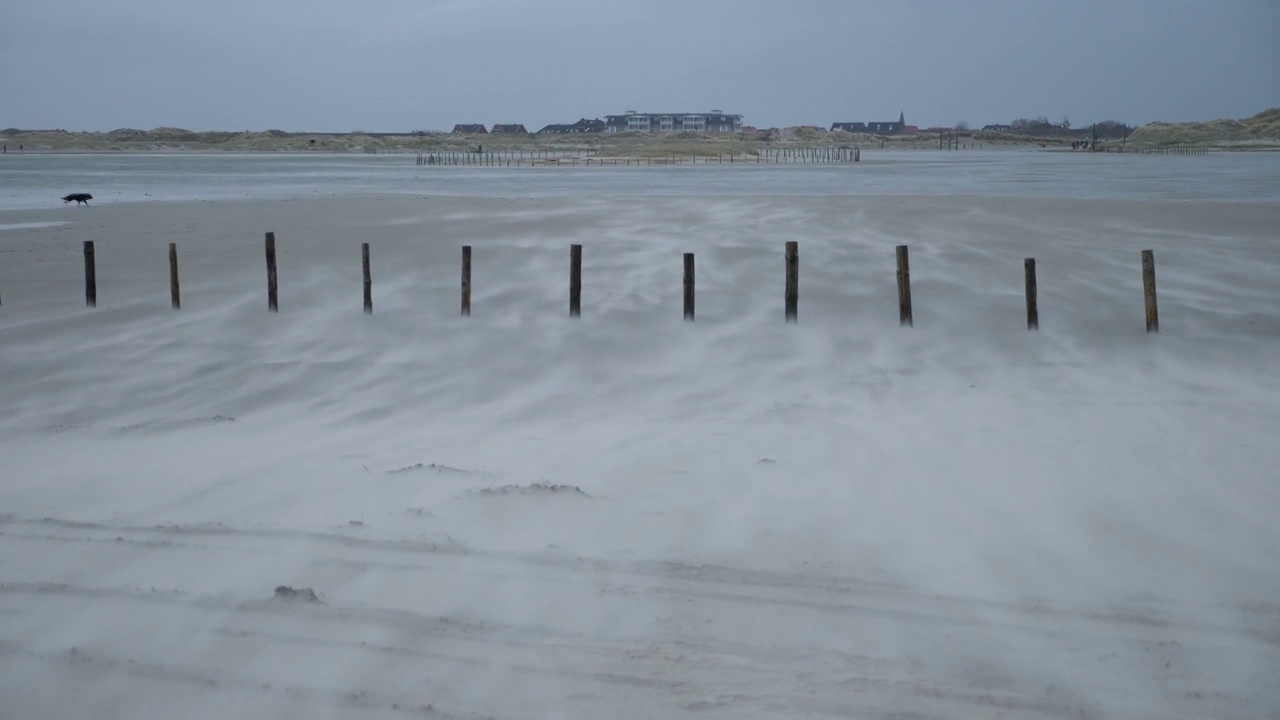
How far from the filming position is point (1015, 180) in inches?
2077

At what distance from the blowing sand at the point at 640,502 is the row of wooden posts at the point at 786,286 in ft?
1.09

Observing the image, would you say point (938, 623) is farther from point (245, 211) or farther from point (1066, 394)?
point (245, 211)

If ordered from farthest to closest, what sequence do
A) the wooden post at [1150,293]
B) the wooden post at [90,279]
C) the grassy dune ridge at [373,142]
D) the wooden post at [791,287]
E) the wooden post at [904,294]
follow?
the grassy dune ridge at [373,142] < the wooden post at [90,279] < the wooden post at [791,287] < the wooden post at [904,294] < the wooden post at [1150,293]

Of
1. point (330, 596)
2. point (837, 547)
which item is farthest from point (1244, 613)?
point (330, 596)

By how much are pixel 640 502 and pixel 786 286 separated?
7.48 metres

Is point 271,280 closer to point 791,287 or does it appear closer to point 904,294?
point 791,287

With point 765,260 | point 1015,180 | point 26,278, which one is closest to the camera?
point 26,278

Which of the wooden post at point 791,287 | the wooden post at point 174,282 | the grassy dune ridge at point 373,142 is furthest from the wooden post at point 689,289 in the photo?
the grassy dune ridge at point 373,142

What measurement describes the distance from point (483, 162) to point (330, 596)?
9434 cm

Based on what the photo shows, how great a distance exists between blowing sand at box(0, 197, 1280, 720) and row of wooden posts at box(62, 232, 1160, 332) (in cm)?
33

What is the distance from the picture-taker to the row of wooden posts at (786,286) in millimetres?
13977

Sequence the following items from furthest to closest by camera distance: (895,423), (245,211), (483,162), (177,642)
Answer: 1. (483,162)
2. (245,211)
3. (895,423)
4. (177,642)

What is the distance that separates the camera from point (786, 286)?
14812mm

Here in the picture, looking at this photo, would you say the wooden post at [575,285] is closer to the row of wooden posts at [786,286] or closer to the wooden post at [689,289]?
the row of wooden posts at [786,286]
